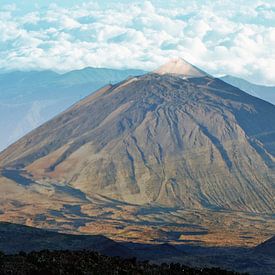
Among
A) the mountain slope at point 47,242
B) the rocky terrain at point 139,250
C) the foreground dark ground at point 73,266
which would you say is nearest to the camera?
the foreground dark ground at point 73,266

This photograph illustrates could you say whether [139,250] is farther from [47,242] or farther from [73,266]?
[73,266]

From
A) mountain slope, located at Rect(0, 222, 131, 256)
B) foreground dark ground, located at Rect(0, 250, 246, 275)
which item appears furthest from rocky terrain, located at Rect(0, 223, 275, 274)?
foreground dark ground, located at Rect(0, 250, 246, 275)

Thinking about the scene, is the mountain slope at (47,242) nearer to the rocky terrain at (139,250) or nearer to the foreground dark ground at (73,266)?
the rocky terrain at (139,250)

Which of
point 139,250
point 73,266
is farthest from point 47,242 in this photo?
point 73,266

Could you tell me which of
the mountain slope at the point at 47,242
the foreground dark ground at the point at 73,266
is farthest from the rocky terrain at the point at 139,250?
the foreground dark ground at the point at 73,266

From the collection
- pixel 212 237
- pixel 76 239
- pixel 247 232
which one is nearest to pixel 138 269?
pixel 76 239

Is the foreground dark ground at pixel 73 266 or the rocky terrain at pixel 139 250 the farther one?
the rocky terrain at pixel 139 250

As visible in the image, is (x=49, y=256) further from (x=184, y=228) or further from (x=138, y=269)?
(x=184, y=228)

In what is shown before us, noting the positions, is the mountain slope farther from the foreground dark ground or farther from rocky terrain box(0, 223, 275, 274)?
the foreground dark ground

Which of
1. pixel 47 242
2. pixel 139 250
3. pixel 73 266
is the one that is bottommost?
pixel 73 266
